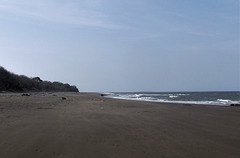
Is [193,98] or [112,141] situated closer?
[112,141]

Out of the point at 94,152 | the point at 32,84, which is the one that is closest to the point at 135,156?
the point at 94,152

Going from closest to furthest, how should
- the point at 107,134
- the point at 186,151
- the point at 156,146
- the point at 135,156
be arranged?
the point at 135,156
the point at 186,151
the point at 156,146
the point at 107,134

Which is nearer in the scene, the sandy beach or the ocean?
the sandy beach

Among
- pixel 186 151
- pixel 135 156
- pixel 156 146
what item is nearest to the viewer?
pixel 135 156

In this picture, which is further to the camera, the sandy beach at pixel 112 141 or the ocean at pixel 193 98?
the ocean at pixel 193 98

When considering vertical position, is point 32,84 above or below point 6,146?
above

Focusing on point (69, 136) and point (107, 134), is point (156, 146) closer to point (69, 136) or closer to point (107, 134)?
point (107, 134)

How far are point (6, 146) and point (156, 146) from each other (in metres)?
4.07

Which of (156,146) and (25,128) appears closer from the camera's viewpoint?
(156,146)

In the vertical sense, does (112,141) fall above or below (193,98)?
below

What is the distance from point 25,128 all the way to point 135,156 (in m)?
4.98

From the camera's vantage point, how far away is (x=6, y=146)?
7559mm

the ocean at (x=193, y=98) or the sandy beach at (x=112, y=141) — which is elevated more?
the ocean at (x=193, y=98)

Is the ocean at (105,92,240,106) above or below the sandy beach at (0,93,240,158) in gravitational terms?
above
